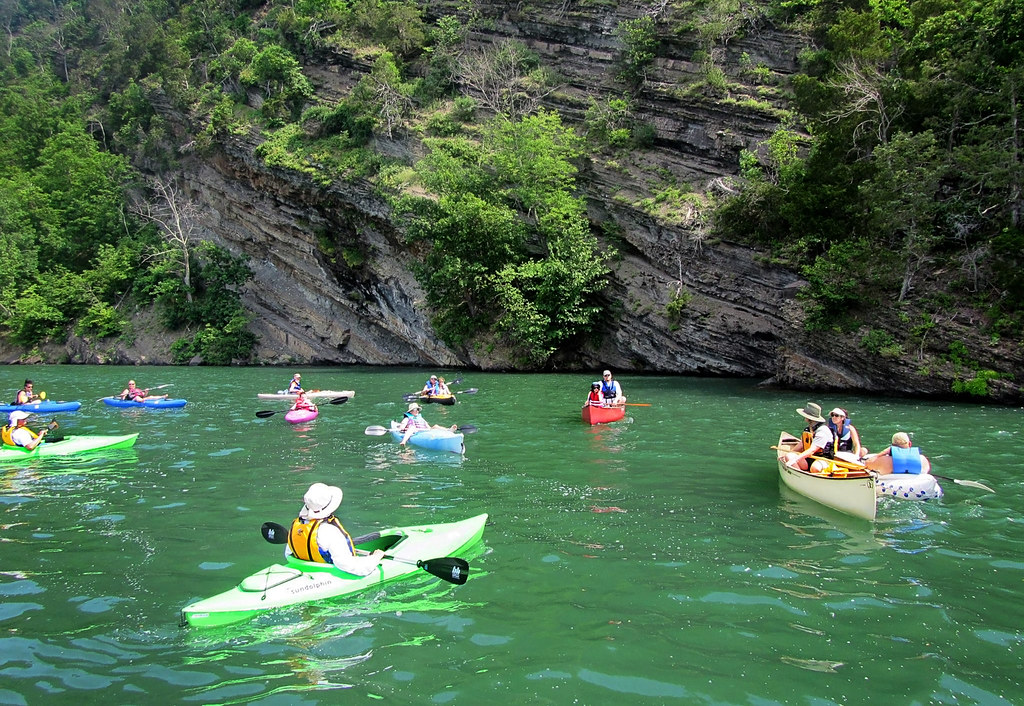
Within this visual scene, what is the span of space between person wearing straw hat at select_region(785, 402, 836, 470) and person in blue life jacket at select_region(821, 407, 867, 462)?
42mm

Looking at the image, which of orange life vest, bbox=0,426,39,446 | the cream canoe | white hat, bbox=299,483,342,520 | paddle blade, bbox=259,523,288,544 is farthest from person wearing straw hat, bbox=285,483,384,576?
orange life vest, bbox=0,426,39,446

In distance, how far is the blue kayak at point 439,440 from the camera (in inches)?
484

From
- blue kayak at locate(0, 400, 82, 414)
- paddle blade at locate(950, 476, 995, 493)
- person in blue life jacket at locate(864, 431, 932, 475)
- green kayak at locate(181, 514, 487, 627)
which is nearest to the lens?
green kayak at locate(181, 514, 487, 627)

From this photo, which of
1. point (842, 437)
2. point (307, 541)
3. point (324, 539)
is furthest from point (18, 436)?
point (842, 437)

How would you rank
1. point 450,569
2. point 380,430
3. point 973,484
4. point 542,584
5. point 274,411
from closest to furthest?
1. point 450,569
2. point 542,584
3. point 973,484
4. point 380,430
5. point 274,411

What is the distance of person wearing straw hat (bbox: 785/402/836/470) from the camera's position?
9359mm

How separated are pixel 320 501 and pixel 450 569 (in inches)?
52.1

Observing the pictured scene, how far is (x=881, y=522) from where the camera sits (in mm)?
8031

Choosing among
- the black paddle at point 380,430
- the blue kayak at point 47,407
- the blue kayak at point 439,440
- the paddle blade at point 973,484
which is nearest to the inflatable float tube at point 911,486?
the paddle blade at point 973,484

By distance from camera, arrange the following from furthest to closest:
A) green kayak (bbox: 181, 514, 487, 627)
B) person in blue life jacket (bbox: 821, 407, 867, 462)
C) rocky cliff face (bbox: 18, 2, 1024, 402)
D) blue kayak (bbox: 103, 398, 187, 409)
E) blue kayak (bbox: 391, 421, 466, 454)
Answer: rocky cliff face (bbox: 18, 2, 1024, 402) < blue kayak (bbox: 103, 398, 187, 409) < blue kayak (bbox: 391, 421, 466, 454) < person in blue life jacket (bbox: 821, 407, 867, 462) < green kayak (bbox: 181, 514, 487, 627)

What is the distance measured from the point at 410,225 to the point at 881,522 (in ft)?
84.5

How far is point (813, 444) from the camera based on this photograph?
31.7 ft

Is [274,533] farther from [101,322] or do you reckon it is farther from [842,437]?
[101,322]

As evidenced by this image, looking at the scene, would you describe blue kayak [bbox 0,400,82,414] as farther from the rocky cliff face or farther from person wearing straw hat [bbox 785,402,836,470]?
person wearing straw hat [bbox 785,402,836,470]
